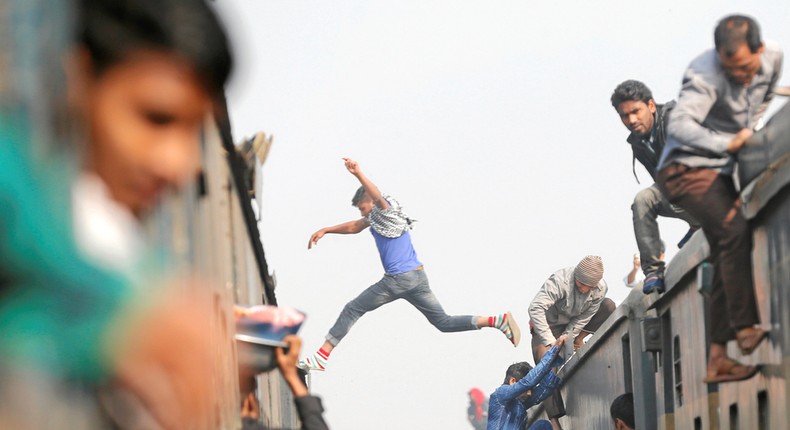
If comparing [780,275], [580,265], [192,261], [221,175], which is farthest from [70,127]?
[580,265]

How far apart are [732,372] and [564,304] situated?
27.0ft

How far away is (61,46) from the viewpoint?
4.60ft

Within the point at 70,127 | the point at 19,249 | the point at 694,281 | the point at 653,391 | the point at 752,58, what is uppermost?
the point at 752,58

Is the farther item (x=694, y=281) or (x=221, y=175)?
(x=694, y=281)

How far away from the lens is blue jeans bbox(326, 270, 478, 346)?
58.6 feet

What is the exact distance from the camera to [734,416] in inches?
318

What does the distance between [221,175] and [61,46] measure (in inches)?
178

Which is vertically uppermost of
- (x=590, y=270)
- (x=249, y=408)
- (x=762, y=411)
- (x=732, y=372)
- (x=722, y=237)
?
(x=722, y=237)

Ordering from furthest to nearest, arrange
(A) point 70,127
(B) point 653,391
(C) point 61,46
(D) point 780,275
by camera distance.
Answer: (B) point 653,391
(D) point 780,275
(C) point 61,46
(A) point 70,127

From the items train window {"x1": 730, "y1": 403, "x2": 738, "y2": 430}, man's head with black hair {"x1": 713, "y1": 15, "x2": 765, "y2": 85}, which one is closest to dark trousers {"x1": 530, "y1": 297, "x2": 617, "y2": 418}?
train window {"x1": 730, "y1": 403, "x2": 738, "y2": 430}

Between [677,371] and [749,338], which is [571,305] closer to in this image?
[677,371]

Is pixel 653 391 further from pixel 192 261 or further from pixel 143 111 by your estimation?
pixel 143 111

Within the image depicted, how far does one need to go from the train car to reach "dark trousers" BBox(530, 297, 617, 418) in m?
1.40

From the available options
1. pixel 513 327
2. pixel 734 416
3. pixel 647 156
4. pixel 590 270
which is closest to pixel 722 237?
pixel 734 416
